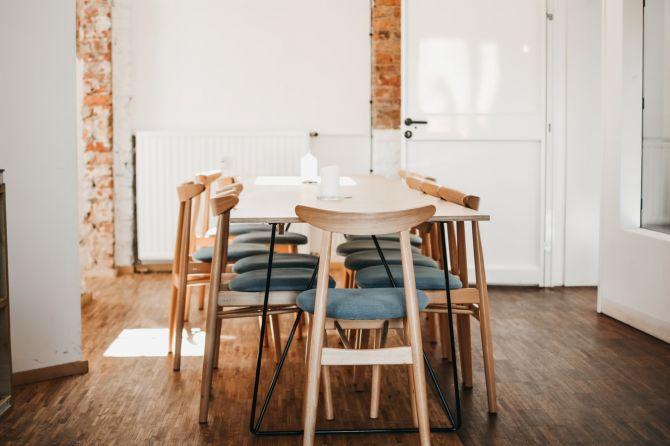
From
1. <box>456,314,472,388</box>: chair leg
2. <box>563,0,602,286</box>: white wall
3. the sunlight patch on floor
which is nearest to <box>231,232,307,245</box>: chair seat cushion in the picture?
the sunlight patch on floor

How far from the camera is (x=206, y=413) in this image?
3268 millimetres

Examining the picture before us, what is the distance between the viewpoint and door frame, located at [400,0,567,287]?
6.19m

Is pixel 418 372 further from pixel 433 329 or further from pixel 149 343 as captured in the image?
pixel 149 343

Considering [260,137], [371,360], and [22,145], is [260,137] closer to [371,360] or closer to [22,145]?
[22,145]

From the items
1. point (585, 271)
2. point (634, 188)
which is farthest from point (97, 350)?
point (585, 271)

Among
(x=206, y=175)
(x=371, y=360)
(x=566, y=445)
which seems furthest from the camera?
(x=206, y=175)

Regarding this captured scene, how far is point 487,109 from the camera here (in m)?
6.25

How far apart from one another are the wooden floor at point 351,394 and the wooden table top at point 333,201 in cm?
81

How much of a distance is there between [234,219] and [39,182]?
47.6 inches

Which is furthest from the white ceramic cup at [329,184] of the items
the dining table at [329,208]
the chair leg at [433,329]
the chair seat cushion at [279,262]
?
the chair leg at [433,329]

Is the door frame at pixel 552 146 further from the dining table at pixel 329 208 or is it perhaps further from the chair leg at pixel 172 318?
the chair leg at pixel 172 318

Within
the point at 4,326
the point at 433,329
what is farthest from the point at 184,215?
the point at 433,329

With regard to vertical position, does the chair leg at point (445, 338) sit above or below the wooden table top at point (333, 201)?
below

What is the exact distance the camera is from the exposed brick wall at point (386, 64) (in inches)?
266
